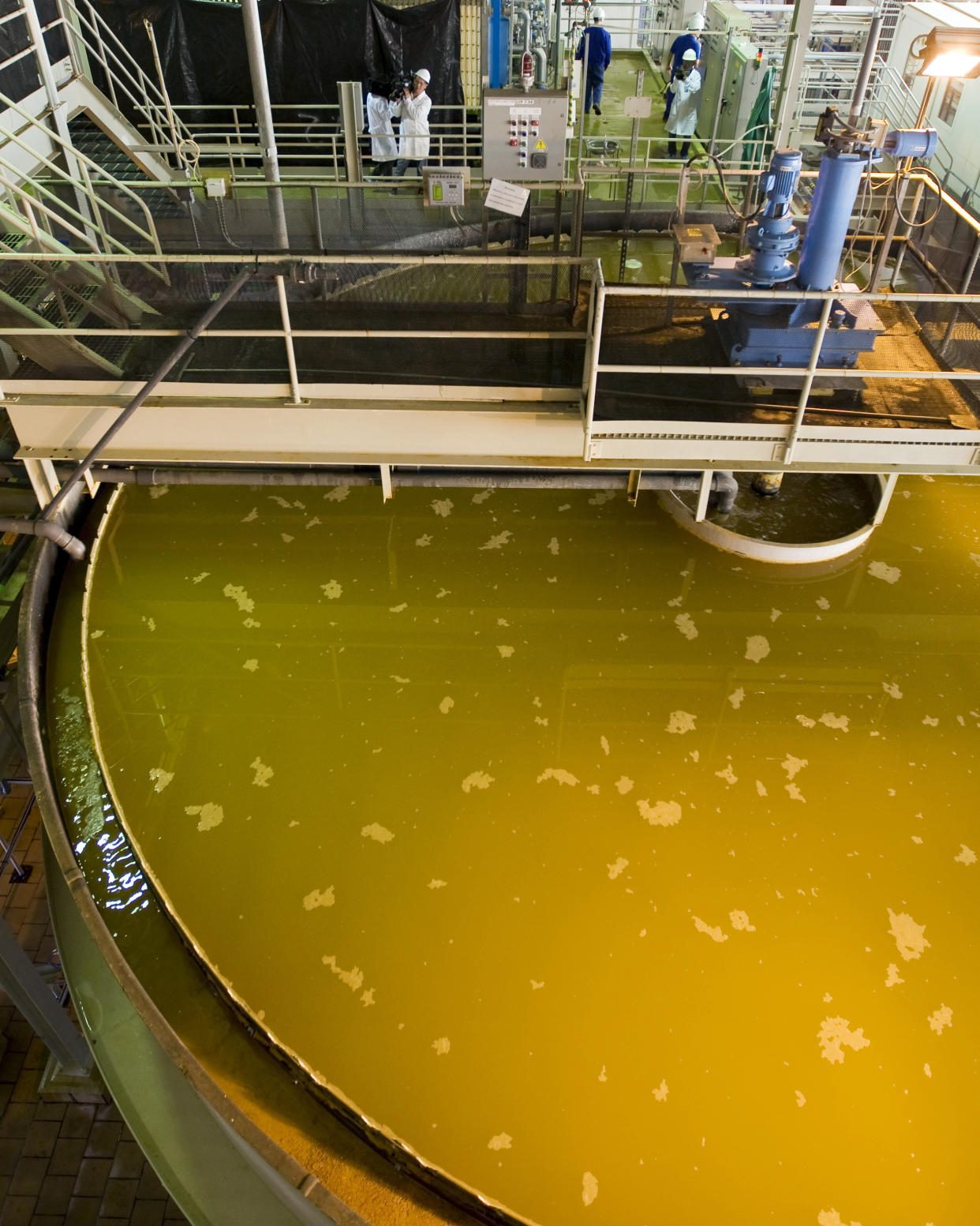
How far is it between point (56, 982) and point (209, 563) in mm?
3268

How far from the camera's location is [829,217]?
17.2 feet

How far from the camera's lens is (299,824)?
4602 millimetres

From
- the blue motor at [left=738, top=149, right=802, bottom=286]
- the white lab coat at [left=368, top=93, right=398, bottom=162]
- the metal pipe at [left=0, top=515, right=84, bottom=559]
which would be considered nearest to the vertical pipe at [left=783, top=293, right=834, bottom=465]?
the blue motor at [left=738, top=149, right=802, bottom=286]

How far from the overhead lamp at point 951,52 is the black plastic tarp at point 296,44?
300 inches

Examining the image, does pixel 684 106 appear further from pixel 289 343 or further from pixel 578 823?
pixel 578 823

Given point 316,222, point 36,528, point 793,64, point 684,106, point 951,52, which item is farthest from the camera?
point 684,106

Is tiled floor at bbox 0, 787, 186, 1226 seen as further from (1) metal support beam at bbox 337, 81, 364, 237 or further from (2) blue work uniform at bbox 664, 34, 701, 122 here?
(2) blue work uniform at bbox 664, 34, 701, 122

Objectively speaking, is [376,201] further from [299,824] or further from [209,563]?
[299,824]

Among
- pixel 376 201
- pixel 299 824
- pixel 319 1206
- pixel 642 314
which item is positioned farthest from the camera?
pixel 376 201

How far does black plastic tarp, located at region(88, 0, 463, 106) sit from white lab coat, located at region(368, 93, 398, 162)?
4.22 ft

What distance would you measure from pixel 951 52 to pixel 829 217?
3.43 ft

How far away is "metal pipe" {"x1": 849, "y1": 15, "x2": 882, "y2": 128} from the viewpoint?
15.5ft

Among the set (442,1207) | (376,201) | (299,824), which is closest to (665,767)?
(299,824)

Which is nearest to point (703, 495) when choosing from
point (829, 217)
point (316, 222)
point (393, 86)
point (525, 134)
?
point (829, 217)
